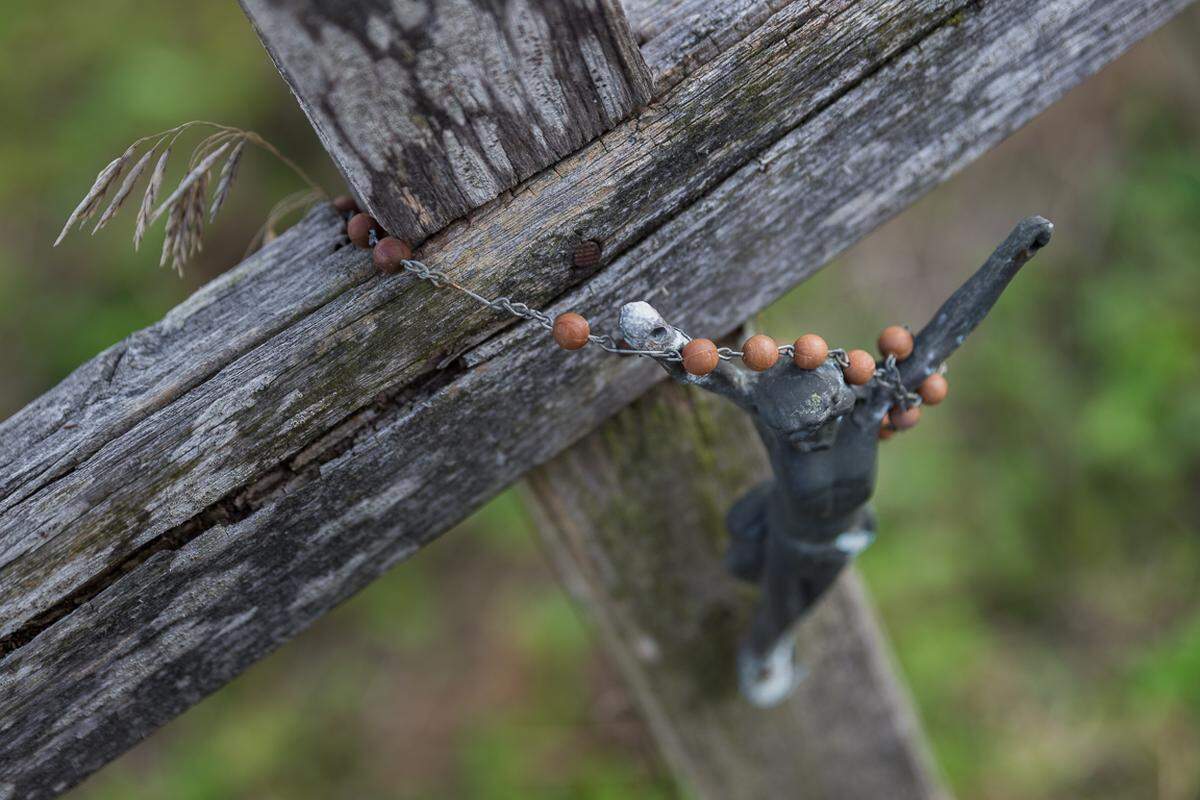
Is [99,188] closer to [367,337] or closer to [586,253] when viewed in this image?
[367,337]

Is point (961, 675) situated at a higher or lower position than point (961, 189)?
lower

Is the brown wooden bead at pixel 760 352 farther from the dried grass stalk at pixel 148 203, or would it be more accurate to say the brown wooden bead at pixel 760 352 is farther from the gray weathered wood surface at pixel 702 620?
the dried grass stalk at pixel 148 203

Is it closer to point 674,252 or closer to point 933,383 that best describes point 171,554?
point 674,252

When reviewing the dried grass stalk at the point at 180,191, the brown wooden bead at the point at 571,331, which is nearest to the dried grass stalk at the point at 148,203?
the dried grass stalk at the point at 180,191

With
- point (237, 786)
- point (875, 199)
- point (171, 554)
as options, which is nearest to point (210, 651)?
point (171, 554)

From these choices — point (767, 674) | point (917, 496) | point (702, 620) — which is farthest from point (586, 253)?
point (917, 496)

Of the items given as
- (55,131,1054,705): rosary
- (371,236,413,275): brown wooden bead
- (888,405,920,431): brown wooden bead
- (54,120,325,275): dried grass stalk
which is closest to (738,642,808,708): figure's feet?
(55,131,1054,705): rosary
